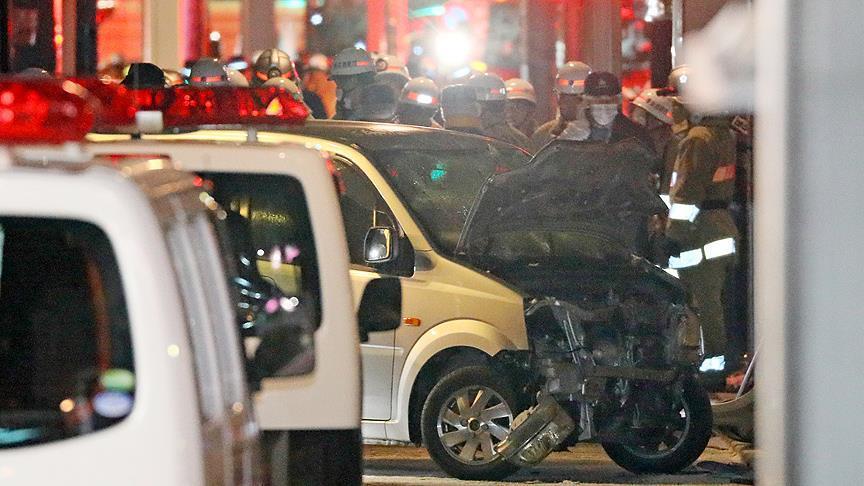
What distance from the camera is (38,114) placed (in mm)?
3293

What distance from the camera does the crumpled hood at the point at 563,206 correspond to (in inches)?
354

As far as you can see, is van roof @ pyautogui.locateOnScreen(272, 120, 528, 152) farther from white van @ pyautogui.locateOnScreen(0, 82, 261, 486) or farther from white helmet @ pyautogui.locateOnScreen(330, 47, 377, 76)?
white van @ pyautogui.locateOnScreen(0, 82, 261, 486)

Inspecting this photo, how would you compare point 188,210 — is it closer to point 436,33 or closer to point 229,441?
point 229,441

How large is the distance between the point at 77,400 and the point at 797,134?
1.60m

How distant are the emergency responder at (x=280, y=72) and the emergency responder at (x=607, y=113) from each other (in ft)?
10.9

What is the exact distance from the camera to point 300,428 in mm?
5082

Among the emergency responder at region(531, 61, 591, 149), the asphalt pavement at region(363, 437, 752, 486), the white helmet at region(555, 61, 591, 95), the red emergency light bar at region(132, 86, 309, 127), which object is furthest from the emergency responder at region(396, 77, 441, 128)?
the red emergency light bar at region(132, 86, 309, 127)

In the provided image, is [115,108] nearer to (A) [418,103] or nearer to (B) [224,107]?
(B) [224,107]

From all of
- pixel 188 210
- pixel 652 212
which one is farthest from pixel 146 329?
pixel 652 212

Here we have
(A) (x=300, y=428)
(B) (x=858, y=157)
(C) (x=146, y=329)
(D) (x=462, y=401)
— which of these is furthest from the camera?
(D) (x=462, y=401)

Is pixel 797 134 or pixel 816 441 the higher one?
pixel 797 134

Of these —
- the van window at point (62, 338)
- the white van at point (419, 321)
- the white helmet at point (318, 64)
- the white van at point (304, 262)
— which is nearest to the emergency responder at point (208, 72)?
the white van at point (419, 321)

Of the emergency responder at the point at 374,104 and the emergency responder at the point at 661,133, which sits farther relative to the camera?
the emergency responder at the point at 374,104

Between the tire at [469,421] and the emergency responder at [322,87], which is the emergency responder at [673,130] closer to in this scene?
the tire at [469,421]
